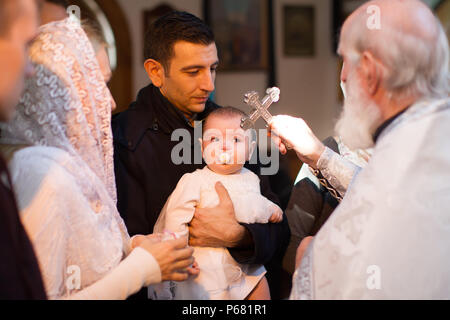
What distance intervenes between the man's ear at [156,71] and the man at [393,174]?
116 cm

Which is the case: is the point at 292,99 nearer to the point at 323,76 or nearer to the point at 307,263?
the point at 323,76

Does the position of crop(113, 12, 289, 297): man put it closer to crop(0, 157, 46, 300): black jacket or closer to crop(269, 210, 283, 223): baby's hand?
crop(269, 210, 283, 223): baby's hand

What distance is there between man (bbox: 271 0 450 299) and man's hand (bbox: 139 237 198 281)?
43 cm

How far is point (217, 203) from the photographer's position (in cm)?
239

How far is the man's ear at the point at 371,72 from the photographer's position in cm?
185

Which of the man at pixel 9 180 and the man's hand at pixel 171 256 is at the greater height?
the man at pixel 9 180

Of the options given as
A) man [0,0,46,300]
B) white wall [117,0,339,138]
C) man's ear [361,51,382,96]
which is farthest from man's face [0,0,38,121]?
white wall [117,0,339,138]

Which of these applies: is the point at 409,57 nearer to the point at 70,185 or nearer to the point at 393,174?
the point at 393,174

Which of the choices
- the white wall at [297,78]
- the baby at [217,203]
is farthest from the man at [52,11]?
the white wall at [297,78]

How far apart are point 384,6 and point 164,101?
1259 millimetres

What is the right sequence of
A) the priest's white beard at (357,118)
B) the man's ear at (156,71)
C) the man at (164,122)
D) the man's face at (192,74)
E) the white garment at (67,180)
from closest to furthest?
1. the white garment at (67,180)
2. the priest's white beard at (357,118)
3. the man at (164,122)
4. the man's face at (192,74)
5. the man's ear at (156,71)

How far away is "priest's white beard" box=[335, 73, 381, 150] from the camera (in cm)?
191

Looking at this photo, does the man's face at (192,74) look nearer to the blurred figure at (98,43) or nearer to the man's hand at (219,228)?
the blurred figure at (98,43)

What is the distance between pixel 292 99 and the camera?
7.25m
